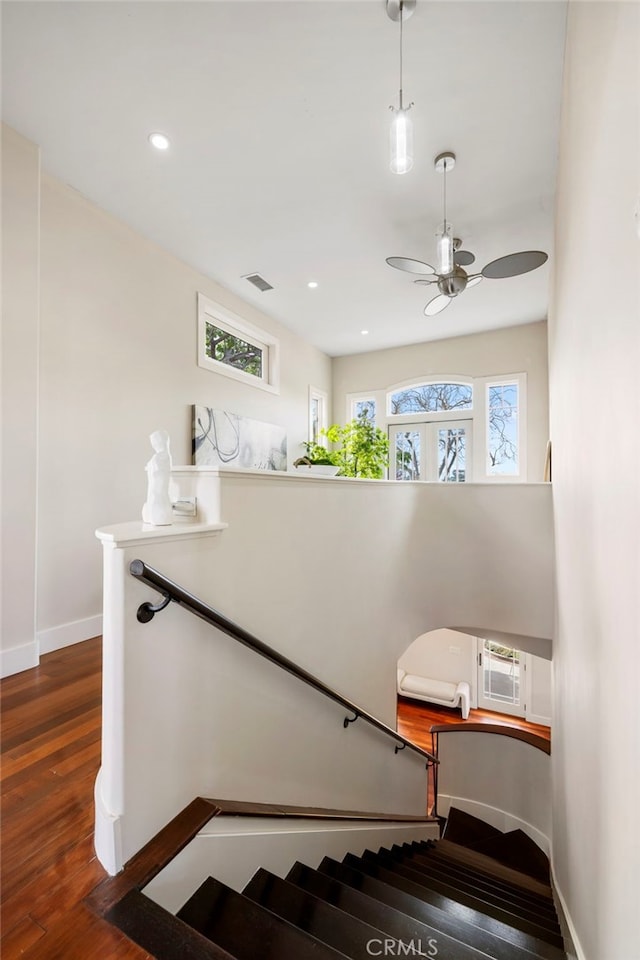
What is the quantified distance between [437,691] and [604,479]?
7.17m

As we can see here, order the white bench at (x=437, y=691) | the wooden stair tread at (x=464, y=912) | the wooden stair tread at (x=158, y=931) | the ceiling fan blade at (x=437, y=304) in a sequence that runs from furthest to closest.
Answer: the white bench at (x=437, y=691) → the ceiling fan blade at (x=437, y=304) → the wooden stair tread at (x=464, y=912) → the wooden stair tread at (x=158, y=931)

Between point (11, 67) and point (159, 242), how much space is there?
1.68 metres

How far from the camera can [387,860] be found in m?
2.69

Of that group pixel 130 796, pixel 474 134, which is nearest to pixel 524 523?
pixel 474 134

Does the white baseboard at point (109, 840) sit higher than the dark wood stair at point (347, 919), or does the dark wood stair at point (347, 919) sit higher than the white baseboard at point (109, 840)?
the white baseboard at point (109, 840)

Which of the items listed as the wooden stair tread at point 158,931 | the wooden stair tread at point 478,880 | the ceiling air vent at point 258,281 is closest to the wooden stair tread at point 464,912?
the wooden stair tread at point 478,880

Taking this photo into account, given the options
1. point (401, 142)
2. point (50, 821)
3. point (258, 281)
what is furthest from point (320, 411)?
point (50, 821)

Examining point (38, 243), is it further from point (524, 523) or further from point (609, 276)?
point (524, 523)

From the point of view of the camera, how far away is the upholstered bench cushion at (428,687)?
23.7ft

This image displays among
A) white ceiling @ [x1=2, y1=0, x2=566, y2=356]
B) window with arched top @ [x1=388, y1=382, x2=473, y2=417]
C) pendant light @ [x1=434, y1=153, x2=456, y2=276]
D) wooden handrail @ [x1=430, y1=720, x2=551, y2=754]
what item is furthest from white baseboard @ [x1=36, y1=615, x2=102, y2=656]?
window with arched top @ [x1=388, y1=382, x2=473, y2=417]

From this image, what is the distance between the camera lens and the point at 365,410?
7375mm

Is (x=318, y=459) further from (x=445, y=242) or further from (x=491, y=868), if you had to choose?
(x=491, y=868)

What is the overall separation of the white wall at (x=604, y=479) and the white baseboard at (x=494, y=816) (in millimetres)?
3322

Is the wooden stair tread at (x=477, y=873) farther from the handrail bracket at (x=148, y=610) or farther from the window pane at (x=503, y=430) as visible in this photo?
the window pane at (x=503, y=430)
